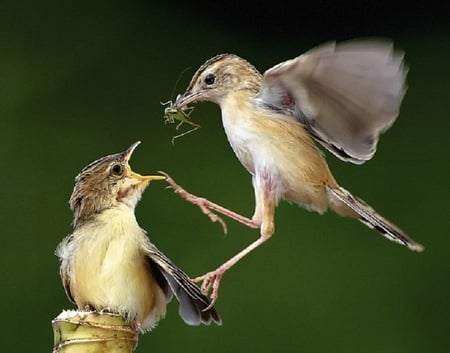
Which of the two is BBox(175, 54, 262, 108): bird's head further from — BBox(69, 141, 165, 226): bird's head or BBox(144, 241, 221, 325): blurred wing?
BBox(144, 241, 221, 325): blurred wing

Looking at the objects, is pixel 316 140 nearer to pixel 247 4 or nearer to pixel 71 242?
pixel 71 242

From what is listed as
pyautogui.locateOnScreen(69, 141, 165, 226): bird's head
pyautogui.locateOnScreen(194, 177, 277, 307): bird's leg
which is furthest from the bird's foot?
pyautogui.locateOnScreen(69, 141, 165, 226): bird's head

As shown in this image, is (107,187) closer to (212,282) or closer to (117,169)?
(117,169)

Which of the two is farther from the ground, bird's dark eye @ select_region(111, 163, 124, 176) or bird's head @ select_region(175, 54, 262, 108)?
bird's head @ select_region(175, 54, 262, 108)

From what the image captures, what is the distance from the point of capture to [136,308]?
118cm

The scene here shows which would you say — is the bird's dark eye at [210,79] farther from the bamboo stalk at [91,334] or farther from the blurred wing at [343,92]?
the bamboo stalk at [91,334]

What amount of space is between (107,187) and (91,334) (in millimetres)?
196

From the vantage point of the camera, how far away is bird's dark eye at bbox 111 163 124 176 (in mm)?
1239

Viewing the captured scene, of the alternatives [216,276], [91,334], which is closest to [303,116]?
[216,276]

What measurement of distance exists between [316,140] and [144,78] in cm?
156

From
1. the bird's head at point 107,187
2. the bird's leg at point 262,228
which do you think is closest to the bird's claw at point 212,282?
the bird's leg at point 262,228

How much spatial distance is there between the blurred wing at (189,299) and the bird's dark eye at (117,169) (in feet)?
0.44

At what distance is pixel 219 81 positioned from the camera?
1257mm

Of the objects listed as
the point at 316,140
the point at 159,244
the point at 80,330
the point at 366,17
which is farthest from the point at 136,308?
the point at 366,17
